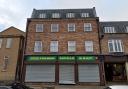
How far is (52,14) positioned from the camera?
3206 centimetres

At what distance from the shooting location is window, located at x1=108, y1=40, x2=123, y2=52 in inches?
1053

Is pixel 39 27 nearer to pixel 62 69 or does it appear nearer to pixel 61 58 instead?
pixel 61 58

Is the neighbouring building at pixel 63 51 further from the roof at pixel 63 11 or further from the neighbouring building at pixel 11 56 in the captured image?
the roof at pixel 63 11

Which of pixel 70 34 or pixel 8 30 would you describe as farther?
pixel 8 30

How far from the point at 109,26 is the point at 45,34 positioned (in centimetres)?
1052

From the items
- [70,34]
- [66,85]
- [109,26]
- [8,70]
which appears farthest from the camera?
[109,26]

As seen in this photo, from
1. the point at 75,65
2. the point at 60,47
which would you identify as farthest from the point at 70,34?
the point at 75,65

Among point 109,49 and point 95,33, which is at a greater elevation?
point 95,33

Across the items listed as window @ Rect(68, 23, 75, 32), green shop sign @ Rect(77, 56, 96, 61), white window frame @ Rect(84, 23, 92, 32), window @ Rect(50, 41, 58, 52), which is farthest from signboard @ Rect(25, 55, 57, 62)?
white window frame @ Rect(84, 23, 92, 32)

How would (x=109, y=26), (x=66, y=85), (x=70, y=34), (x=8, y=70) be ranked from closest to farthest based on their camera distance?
(x=66, y=85) → (x=8, y=70) → (x=70, y=34) → (x=109, y=26)

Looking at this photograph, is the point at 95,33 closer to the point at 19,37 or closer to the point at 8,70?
the point at 19,37

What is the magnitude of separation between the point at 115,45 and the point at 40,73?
11.6 metres

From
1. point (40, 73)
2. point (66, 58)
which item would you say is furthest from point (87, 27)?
point (40, 73)

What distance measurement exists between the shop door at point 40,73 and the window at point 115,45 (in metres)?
8.88
